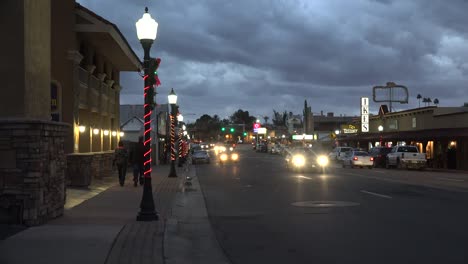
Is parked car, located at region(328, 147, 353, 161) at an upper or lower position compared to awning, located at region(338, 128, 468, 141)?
lower

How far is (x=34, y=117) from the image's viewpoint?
1182cm

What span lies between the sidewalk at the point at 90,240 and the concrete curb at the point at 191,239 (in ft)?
0.66

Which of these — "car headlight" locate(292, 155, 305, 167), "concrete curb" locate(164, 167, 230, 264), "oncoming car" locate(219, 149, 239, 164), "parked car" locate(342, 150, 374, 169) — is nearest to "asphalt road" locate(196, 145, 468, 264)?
"concrete curb" locate(164, 167, 230, 264)

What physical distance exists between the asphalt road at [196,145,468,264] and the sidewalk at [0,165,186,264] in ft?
4.61

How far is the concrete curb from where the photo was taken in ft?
30.2

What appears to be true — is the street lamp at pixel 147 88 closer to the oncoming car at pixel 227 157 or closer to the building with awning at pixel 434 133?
the building with awning at pixel 434 133

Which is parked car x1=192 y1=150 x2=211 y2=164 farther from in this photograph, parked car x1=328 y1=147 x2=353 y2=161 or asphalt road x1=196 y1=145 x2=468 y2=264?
asphalt road x1=196 y1=145 x2=468 y2=264

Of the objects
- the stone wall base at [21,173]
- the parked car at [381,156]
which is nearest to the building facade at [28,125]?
the stone wall base at [21,173]

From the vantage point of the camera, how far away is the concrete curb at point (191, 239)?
921 cm

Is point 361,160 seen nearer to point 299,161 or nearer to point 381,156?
point 381,156

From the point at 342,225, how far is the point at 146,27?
19.9 ft

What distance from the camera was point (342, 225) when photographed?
12.3 metres

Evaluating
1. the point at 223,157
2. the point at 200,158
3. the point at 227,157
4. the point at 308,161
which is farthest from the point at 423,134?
the point at 227,157

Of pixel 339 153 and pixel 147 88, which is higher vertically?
pixel 147 88
